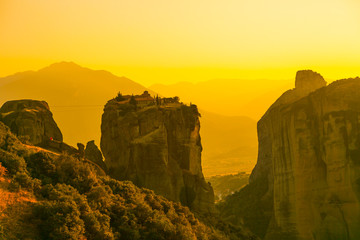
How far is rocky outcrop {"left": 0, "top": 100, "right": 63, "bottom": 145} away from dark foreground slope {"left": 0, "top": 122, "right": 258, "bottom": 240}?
12061 mm

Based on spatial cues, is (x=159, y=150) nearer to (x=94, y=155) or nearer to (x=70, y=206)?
(x=94, y=155)

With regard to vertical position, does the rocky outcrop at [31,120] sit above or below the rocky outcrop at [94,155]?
above

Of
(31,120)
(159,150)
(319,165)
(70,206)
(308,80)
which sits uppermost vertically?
(308,80)

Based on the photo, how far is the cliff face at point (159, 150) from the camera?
206ft

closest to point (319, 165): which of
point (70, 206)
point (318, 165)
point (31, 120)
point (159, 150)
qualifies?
point (318, 165)

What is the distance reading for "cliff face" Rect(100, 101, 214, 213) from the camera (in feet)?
206

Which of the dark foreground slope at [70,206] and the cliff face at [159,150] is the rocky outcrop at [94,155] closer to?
the cliff face at [159,150]

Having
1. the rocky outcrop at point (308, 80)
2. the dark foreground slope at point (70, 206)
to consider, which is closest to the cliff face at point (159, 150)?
the dark foreground slope at point (70, 206)

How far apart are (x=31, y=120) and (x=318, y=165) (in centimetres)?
2575

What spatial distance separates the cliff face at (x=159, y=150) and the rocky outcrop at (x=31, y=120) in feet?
16.9

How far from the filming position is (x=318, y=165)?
70.6m

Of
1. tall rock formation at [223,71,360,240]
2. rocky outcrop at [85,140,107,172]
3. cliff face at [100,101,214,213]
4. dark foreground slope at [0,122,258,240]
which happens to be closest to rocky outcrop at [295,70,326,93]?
tall rock formation at [223,71,360,240]

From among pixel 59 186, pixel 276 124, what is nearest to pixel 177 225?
pixel 59 186

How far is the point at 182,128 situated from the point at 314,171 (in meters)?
12.9
